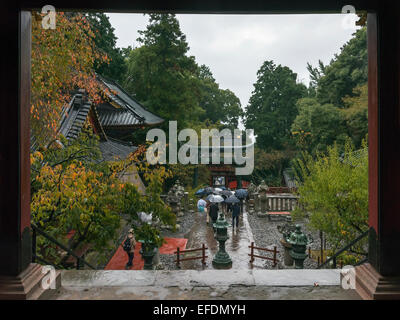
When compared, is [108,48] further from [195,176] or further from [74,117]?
[74,117]

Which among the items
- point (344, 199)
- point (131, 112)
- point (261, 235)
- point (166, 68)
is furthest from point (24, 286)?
point (166, 68)

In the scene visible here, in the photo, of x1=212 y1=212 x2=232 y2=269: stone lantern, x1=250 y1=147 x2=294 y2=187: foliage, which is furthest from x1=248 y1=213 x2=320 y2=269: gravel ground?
x1=250 y1=147 x2=294 y2=187: foliage

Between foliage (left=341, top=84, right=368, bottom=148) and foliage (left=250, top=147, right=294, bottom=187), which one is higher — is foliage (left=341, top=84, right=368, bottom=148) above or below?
above

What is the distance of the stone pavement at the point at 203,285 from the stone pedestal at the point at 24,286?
23 cm

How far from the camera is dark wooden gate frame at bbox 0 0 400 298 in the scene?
2.87 meters

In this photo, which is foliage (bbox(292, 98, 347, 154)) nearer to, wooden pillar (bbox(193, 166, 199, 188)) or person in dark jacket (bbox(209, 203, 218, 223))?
wooden pillar (bbox(193, 166, 199, 188))

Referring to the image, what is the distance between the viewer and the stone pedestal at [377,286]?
9.30ft

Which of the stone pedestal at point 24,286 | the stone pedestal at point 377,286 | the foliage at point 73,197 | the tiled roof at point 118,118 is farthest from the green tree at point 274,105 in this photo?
the stone pedestal at point 24,286

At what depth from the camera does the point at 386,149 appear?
2918 mm

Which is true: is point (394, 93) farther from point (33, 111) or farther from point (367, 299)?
point (33, 111)

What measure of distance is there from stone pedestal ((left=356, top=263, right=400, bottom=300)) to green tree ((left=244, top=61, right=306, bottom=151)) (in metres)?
29.0

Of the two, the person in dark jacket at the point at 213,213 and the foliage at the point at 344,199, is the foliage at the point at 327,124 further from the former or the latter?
the foliage at the point at 344,199

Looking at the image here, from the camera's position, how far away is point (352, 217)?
7125mm
